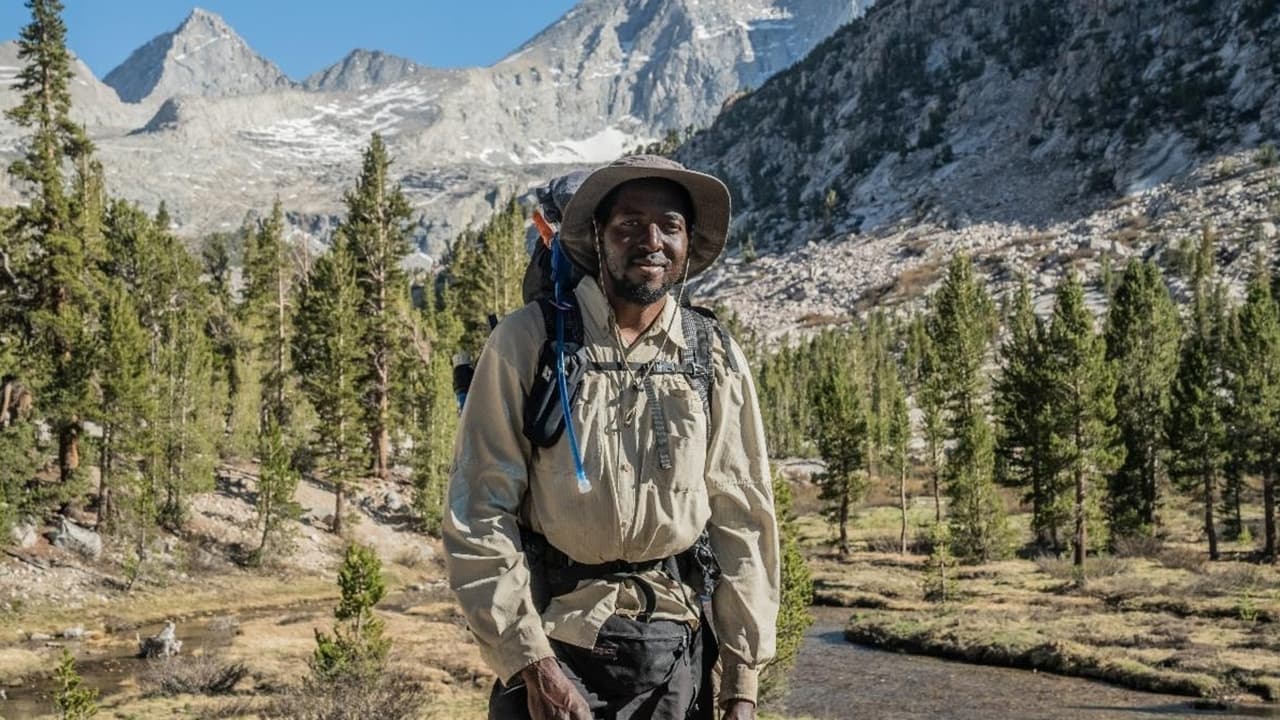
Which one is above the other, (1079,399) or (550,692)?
(1079,399)

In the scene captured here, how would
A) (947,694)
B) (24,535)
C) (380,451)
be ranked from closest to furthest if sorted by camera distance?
1. (947,694)
2. (24,535)
3. (380,451)

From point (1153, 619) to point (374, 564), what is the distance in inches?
910

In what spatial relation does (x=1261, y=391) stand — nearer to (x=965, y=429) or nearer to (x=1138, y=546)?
(x=1138, y=546)

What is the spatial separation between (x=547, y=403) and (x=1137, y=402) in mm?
45560

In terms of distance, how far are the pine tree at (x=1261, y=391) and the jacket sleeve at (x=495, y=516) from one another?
40.1 m

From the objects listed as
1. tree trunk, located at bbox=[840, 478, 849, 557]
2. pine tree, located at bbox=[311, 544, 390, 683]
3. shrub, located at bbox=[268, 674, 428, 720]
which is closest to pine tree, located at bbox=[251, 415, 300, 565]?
shrub, located at bbox=[268, 674, 428, 720]

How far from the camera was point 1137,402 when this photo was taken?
42.3 metres

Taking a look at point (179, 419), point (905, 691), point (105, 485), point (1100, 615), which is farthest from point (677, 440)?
point (179, 419)

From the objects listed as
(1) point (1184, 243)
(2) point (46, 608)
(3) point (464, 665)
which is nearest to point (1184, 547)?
(3) point (464, 665)

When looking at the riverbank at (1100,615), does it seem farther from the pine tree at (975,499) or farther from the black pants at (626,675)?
the black pants at (626,675)

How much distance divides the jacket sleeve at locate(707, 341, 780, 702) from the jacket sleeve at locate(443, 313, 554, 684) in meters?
0.71

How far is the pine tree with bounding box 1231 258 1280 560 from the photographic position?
35594 mm

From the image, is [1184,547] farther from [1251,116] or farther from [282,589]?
[1251,116]

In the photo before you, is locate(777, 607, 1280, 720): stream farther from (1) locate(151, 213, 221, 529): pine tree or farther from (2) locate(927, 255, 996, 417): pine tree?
(1) locate(151, 213, 221, 529): pine tree
